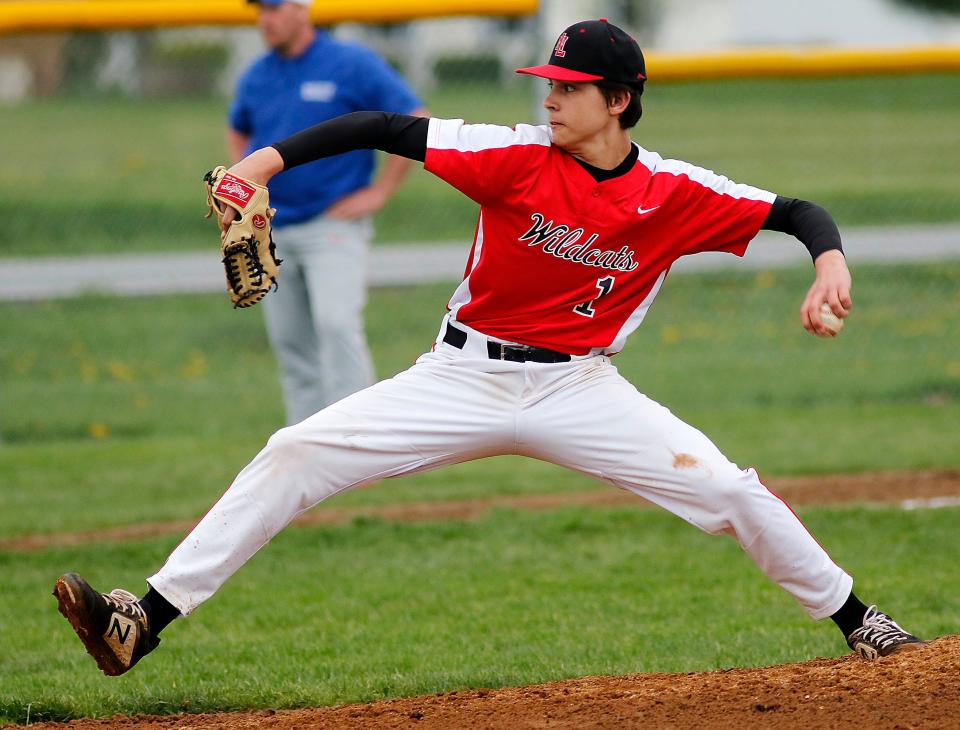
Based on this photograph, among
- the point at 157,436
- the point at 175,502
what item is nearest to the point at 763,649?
the point at 175,502

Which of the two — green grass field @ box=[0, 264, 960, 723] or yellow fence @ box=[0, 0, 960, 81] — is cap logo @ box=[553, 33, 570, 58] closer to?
green grass field @ box=[0, 264, 960, 723]

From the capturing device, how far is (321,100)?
711cm

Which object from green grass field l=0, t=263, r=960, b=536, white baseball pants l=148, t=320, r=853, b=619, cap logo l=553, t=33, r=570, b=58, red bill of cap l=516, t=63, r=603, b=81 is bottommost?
green grass field l=0, t=263, r=960, b=536

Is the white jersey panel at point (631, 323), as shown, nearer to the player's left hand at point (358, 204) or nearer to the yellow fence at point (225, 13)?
the player's left hand at point (358, 204)

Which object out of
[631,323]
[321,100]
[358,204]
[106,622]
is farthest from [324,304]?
[106,622]

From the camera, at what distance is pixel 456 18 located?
9.25 meters

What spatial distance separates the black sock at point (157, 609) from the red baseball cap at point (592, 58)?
1866 millimetres

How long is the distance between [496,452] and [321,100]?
344cm

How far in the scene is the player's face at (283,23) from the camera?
22.9 feet

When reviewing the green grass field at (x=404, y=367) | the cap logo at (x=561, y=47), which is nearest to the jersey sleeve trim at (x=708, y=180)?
the cap logo at (x=561, y=47)

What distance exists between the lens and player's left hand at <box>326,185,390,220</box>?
7.15m

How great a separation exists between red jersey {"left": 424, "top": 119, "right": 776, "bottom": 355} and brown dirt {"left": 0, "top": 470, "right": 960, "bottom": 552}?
121 inches

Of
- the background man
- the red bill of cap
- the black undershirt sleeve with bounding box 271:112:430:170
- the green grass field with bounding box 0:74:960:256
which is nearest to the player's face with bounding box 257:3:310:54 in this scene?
the background man

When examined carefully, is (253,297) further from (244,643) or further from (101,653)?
(244,643)
